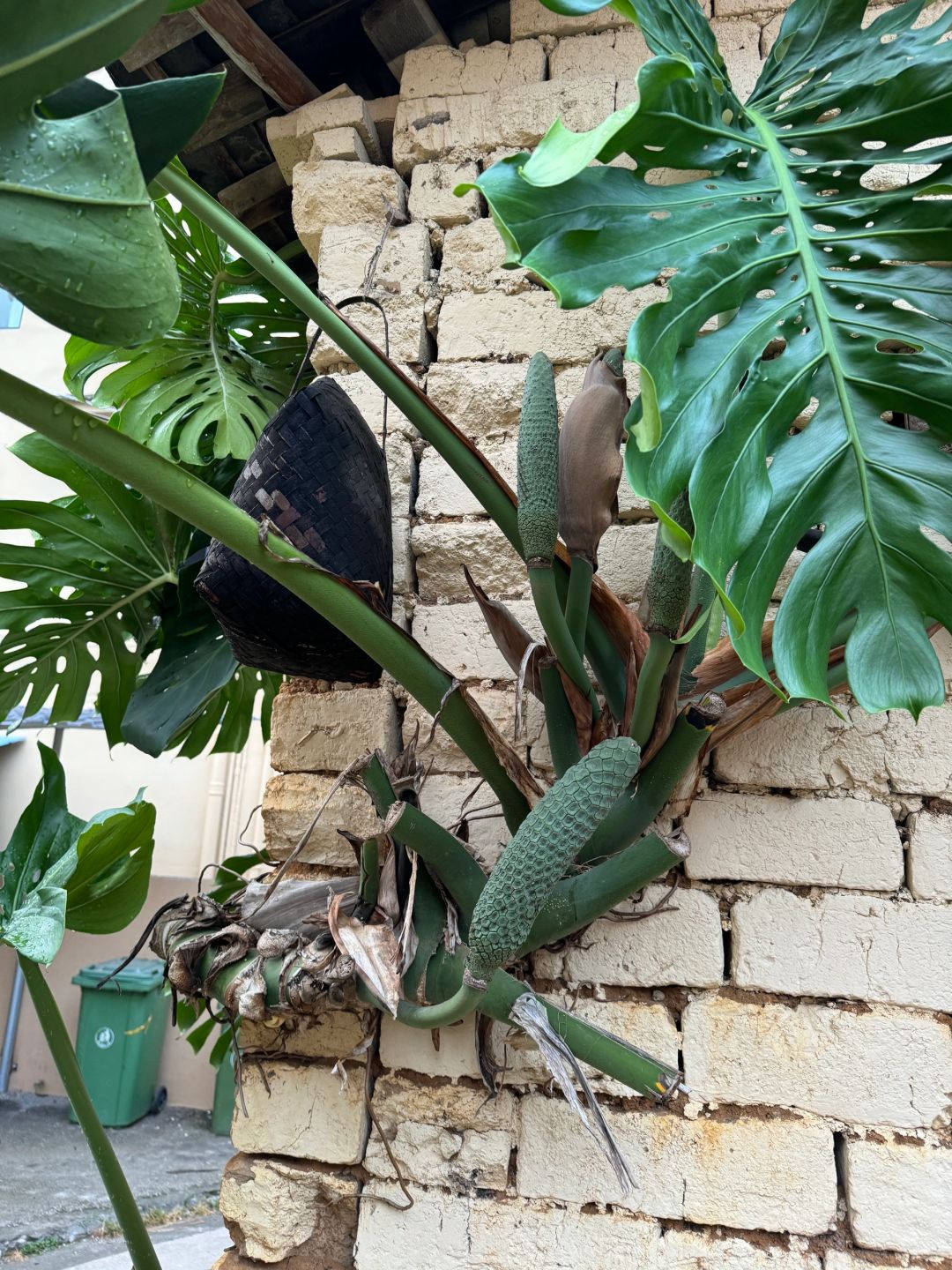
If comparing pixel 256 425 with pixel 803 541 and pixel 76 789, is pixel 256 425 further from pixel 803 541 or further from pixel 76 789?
pixel 76 789

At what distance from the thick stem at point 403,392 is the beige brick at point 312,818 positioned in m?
0.41

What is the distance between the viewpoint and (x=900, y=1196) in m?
1.04

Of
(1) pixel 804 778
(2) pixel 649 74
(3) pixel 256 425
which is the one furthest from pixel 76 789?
(2) pixel 649 74

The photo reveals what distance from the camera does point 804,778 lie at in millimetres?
1175

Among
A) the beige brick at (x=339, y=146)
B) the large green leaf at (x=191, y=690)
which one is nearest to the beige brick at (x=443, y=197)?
the beige brick at (x=339, y=146)

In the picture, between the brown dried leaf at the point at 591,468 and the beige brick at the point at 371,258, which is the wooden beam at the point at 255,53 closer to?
the beige brick at the point at 371,258

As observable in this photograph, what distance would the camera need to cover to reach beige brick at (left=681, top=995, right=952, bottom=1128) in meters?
1.06

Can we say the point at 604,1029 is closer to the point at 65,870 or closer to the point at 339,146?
the point at 65,870

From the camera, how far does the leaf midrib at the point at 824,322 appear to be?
32.4 inches

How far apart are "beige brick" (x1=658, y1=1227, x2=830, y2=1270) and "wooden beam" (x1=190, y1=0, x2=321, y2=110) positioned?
5.82 feet

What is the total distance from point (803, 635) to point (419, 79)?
4.04 feet

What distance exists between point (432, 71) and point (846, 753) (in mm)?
1270

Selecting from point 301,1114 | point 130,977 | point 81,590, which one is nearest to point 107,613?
point 81,590

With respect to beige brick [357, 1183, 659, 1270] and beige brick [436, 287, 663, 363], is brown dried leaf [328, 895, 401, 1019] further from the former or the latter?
beige brick [436, 287, 663, 363]
